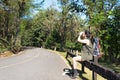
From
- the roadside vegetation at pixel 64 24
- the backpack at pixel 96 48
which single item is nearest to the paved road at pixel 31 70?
the backpack at pixel 96 48

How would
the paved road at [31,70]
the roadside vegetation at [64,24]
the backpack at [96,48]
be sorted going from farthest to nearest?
1. the roadside vegetation at [64,24]
2. the paved road at [31,70]
3. the backpack at [96,48]

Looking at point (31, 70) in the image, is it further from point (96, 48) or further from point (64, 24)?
point (64, 24)

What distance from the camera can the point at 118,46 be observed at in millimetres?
32219

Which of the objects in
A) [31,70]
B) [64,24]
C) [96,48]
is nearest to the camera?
[96,48]

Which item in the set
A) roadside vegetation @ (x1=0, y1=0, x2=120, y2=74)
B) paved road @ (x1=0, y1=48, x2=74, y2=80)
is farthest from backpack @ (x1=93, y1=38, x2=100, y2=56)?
roadside vegetation @ (x1=0, y1=0, x2=120, y2=74)

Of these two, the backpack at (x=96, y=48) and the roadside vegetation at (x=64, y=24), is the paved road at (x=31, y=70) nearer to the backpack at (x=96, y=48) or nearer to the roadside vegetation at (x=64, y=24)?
the backpack at (x=96, y=48)

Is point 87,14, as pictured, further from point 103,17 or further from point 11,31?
point 11,31

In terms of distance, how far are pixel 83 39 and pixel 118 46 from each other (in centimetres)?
1872

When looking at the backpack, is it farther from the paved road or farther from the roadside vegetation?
the roadside vegetation

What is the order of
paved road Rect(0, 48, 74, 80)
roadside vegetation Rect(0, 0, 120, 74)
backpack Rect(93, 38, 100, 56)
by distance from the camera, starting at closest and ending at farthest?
backpack Rect(93, 38, 100, 56), paved road Rect(0, 48, 74, 80), roadside vegetation Rect(0, 0, 120, 74)

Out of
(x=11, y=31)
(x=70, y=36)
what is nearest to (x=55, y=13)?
(x=70, y=36)

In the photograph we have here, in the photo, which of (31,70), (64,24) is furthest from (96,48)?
(64,24)

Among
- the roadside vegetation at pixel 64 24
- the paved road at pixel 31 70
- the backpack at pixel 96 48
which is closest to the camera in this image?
the backpack at pixel 96 48

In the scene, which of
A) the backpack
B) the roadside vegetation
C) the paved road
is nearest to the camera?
the backpack
